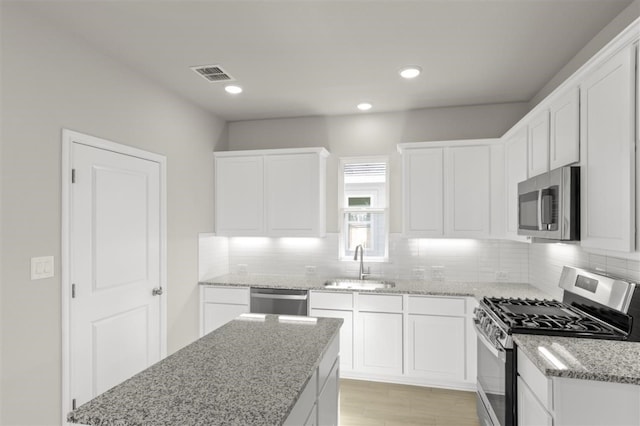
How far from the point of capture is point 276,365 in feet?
4.86

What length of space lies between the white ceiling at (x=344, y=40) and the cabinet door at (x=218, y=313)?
2128mm

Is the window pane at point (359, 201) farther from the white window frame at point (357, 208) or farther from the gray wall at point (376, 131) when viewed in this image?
the gray wall at point (376, 131)

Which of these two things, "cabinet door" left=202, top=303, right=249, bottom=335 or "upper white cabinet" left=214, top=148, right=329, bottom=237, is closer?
"cabinet door" left=202, top=303, right=249, bottom=335

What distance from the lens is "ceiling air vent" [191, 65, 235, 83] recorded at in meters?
2.82

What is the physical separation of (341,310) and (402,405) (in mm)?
959

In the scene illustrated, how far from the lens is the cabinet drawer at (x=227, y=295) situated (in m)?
3.74

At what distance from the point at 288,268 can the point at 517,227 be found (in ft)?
7.99

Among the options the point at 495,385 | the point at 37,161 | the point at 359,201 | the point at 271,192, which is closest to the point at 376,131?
the point at 359,201

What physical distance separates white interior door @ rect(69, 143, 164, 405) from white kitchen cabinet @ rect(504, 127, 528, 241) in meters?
3.02

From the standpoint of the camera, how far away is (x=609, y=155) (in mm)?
1725

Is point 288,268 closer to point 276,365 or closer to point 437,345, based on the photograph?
point 437,345

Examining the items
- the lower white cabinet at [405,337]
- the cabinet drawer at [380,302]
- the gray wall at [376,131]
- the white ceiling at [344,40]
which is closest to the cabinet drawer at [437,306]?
the lower white cabinet at [405,337]

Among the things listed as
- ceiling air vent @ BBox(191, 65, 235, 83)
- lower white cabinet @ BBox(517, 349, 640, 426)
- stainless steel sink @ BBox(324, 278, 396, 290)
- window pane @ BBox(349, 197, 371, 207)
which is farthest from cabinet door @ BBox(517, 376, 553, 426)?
ceiling air vent @ BBox(191, 65, 235, 83)

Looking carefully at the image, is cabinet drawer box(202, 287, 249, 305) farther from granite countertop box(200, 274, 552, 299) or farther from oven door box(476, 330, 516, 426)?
oven door box(476, 330, 516, 426)
